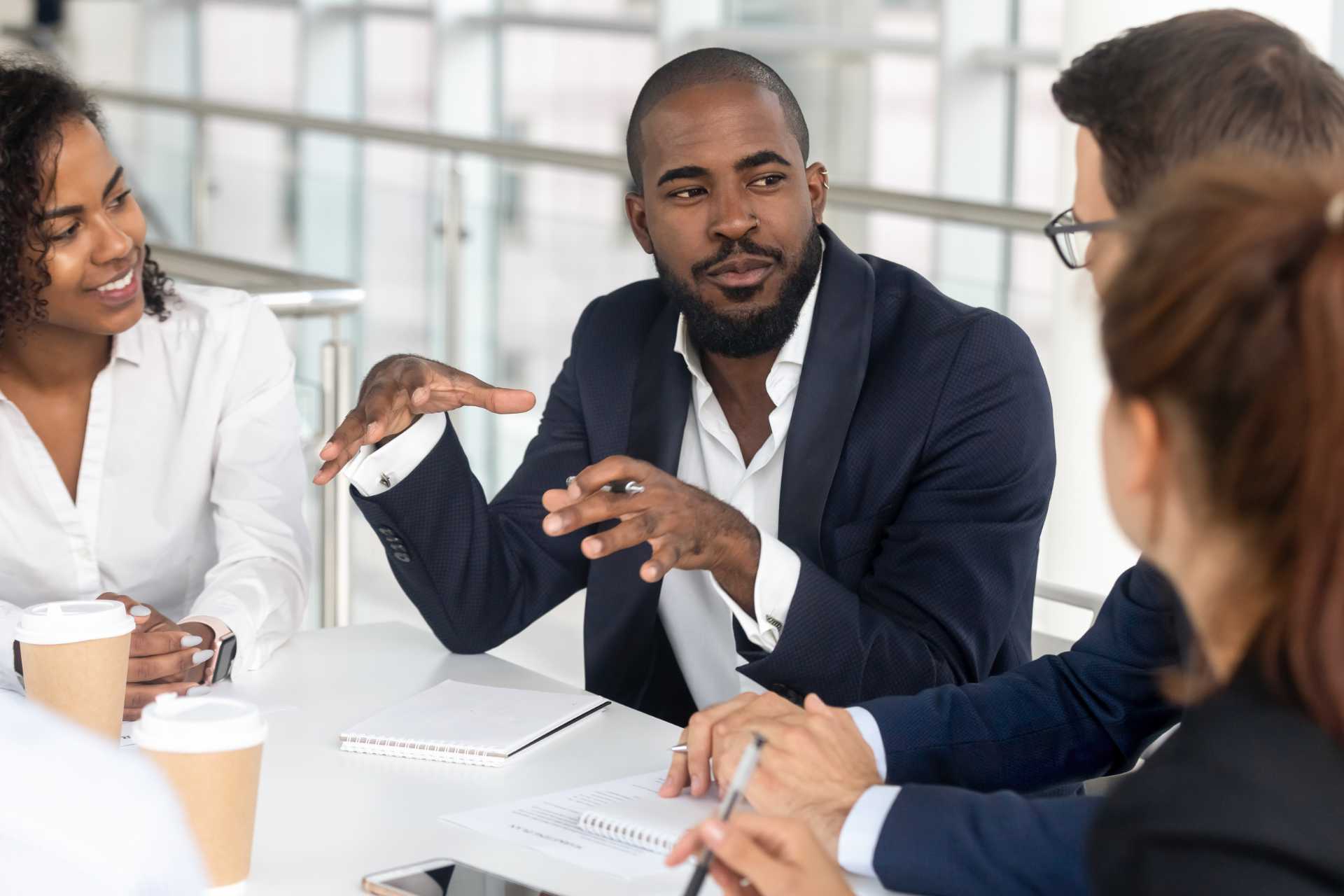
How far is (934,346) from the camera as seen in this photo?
1.76 metres

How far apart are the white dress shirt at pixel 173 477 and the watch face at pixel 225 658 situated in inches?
7.3

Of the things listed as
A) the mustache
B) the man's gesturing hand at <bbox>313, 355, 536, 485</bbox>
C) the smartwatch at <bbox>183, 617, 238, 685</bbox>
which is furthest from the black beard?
the smartwatch at <bbox>183, 617, 238, 685</bbox>

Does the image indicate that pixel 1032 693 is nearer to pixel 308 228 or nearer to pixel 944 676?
pixel 944 676

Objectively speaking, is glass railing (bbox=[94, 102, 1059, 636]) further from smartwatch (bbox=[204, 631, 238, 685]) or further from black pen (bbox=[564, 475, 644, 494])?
black pen (bbox=[564, 475, 644, 494])

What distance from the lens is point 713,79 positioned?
6.06 feet

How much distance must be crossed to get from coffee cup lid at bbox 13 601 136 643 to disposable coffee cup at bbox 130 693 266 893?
0.84ft

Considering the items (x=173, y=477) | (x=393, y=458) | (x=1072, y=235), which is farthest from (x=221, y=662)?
(x=1072, y=235)

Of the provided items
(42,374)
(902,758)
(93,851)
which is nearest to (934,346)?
(902,758)

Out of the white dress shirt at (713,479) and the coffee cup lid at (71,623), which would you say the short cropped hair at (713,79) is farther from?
the coffee cup lid at (71,623)

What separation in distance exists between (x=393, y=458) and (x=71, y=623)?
21.1 inches

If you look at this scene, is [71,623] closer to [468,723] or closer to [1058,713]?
[468,723]

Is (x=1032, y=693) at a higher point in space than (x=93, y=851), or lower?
lower

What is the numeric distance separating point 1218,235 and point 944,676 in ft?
3.43

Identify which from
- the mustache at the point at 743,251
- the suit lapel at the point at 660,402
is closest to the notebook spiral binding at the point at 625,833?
the suit lapel at the point at 660,402
